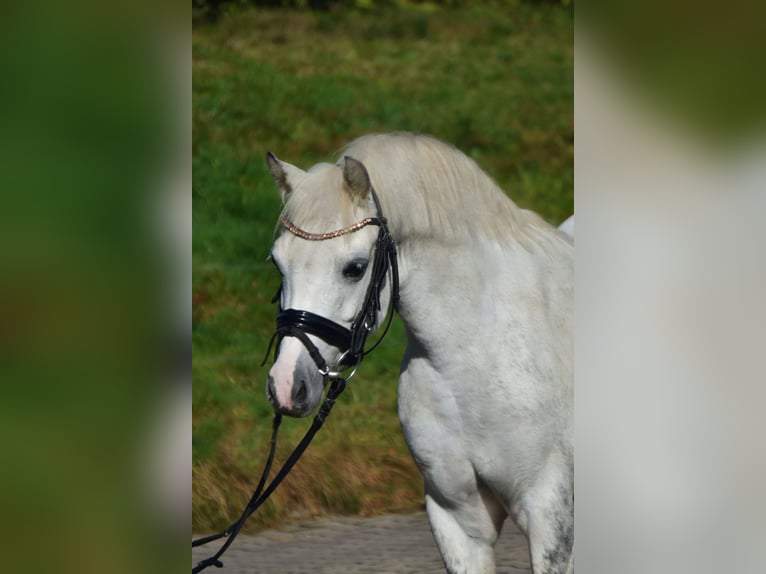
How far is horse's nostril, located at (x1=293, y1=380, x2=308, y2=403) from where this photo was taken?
2.51 metres

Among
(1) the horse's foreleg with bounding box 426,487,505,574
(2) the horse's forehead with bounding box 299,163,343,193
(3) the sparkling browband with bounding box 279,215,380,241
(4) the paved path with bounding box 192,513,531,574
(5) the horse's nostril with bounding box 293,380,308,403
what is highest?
(2) the horse's forehead with bounding box 299,163,343,193

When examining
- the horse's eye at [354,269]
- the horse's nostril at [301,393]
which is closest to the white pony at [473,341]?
the horse's eye at [354,269]

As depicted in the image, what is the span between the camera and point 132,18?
36.9 inches

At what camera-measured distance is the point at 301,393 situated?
2.52 m

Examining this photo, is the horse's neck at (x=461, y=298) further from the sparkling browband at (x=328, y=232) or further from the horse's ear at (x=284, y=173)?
the horse's ear at (x=284, y=173)

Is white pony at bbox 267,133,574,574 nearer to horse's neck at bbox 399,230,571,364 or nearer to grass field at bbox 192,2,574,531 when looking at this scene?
horse's neck at bbox 399,230,571,364

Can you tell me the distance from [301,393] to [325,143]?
7.07 meters

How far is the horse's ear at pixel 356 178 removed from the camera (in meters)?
2.57

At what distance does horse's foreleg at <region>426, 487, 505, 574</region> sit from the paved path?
164 cm

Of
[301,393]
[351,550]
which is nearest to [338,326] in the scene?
[301,393]

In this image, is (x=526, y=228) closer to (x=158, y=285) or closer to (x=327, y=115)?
(x=158, y=285)

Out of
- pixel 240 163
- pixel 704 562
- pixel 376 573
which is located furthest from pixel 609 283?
pixel 240 163

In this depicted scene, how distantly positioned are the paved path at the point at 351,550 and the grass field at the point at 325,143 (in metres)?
0.15

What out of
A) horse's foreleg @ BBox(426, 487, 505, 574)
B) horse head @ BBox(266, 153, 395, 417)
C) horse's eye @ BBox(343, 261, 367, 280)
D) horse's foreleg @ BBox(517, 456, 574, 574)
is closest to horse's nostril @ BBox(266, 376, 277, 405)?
horse head @ BBox(266, 153, 395, 417)
